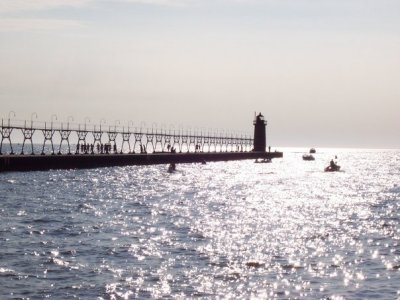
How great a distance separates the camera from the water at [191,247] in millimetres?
28873

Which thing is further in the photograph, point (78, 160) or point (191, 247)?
A: point (78, 160)

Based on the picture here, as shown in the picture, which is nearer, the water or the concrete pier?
the water

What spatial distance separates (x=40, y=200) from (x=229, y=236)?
83.7ft

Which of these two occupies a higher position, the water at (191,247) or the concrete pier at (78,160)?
the concrete pier at (78,160)

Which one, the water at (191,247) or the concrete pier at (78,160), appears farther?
the concrete pier at (78,160)

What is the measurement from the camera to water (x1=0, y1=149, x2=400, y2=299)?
28.9 meters

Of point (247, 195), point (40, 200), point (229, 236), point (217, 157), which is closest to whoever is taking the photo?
point (229, 236)

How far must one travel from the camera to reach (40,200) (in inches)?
2525

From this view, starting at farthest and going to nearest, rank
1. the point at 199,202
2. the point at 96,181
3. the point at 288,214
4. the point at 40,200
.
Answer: the point at 96,181 < the point at 199,202 < the point at 40,200 < the point at 288,214

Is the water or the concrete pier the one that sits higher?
the concrete pier

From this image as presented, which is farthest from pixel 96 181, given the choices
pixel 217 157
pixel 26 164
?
pixel 217 157

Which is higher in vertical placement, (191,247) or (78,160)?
(78,160)

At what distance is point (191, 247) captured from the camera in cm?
3891

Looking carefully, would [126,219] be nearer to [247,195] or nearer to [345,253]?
[345,253]
